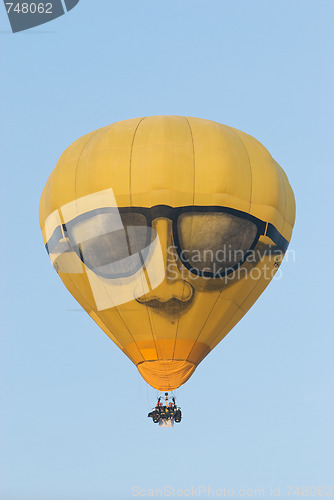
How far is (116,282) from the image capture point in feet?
102

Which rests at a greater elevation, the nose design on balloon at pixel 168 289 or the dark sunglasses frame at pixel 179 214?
the dark sunglasses frame at pixel 179 214

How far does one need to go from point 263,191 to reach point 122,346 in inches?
211

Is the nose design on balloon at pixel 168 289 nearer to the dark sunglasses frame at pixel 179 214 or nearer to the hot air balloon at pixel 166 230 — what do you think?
the hot air balloon at pixel 166 230

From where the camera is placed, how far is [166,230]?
99.5 ft

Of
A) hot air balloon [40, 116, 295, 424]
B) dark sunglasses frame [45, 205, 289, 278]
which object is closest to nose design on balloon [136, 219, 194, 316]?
hot air balloon [40, 116, 295, 424]

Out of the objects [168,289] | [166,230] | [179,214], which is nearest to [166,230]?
[166,230]

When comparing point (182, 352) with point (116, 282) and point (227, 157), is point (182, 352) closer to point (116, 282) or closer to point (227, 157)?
point (116, 282)

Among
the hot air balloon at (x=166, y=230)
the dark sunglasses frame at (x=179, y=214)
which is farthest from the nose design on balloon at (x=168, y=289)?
the dark sunglasses frame at (x=179, y=214)

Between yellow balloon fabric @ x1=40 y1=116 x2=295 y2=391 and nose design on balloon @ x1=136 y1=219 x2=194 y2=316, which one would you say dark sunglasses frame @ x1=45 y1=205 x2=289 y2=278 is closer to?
yellow balloon fabric @ x1=40 y1=116 x2=295 y2=391

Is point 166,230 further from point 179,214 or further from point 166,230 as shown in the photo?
point 179,214

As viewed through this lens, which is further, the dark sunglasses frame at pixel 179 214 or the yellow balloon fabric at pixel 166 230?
the yellow balloon fabric at pixel 166 230

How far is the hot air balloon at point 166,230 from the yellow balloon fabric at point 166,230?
25 millimetres

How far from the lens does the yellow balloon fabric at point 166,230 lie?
99.8 ft

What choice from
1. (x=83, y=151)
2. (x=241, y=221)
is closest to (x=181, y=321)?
(x=241, y=221)
